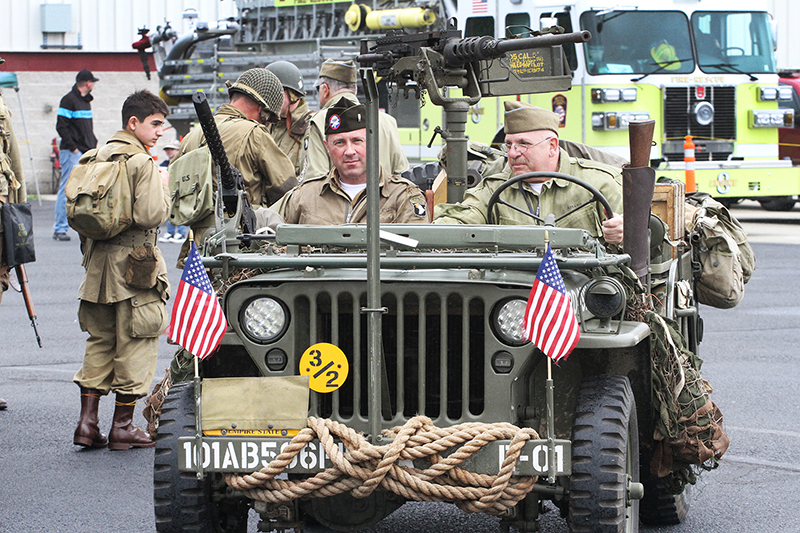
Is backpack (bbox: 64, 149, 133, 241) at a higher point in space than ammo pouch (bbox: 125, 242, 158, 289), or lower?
higher

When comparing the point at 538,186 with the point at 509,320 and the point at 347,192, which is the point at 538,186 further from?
the point at 509,320

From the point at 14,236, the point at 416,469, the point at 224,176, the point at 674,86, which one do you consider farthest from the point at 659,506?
the point at 674,86

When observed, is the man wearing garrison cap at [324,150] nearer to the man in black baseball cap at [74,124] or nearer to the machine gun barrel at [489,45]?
the machine gun barrel at [489,45]

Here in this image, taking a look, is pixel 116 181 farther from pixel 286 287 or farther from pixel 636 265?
pixel 636 265

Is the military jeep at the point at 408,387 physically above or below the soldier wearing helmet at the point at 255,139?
below

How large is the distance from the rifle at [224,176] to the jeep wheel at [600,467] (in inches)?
65.3

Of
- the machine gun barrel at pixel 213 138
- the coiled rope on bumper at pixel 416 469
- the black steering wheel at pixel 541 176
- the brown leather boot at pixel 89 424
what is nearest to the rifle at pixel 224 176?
the machine gun barrel at pixel 213 138

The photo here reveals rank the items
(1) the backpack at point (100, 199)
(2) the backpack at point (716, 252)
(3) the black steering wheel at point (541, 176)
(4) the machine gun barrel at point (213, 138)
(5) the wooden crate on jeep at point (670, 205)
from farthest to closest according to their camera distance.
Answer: (1) the backpack at point (100, 199), (2) the backpack at point (716, 252), (5) the wooden crate on jeep at point (670, 205), (4) the machine gun barrel at point (213, 138), (3) the black steering wheel at point (541, 176)

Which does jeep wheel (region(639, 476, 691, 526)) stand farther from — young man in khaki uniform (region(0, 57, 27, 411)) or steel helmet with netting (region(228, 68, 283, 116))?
young man in khaki uniform (region(0, 57, 27, 411))

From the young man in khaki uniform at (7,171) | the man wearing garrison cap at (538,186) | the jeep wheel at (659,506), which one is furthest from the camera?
the young man in khaki uniform at (7,171)

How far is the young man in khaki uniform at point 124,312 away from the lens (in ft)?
22.2

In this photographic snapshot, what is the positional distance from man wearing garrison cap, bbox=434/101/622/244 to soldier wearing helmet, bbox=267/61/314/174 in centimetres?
286

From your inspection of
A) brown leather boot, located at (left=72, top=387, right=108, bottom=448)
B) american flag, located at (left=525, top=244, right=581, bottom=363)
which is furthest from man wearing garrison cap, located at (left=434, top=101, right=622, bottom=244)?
brown leather boot, located at (left=72, top=387, right=108, bottom=448)

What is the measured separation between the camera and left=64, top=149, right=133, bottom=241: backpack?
6.59 metres
